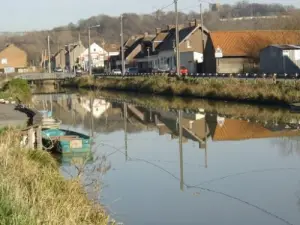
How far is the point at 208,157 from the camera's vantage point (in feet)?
66.7

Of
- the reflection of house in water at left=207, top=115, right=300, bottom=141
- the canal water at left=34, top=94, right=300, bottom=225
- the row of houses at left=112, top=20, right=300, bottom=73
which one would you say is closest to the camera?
the canal water at left=34, top=94, right=300, bottom=225

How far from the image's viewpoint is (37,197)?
31.1 feet

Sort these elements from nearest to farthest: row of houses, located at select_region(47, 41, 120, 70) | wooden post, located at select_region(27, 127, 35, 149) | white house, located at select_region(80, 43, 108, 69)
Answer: wooden post, located at select_region(27, 127, 35, 149)
row of houses, located at select_region(47, 41, 120, 70)
white house, located at select_region(80, 43, 108, 69)

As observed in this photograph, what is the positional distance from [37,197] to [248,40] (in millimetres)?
57638

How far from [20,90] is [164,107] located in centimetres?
1319

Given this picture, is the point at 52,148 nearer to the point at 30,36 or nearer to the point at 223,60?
the point at 223,60

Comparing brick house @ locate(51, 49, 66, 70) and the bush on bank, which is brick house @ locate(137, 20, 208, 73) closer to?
the bush on bank

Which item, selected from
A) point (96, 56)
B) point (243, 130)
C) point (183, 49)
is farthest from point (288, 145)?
point (96, 56)

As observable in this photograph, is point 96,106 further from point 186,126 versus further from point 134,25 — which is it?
point 134,25

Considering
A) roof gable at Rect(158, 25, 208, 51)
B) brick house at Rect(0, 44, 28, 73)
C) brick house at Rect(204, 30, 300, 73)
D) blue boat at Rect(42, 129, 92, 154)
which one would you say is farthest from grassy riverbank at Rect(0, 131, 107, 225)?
brick house at Rect(0, 44, 28, 73)

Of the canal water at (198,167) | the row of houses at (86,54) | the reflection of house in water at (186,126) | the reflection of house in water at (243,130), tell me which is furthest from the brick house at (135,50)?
the reflection of house in water at (243,130)

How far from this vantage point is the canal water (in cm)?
1302

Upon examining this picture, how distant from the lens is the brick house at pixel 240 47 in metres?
63.0

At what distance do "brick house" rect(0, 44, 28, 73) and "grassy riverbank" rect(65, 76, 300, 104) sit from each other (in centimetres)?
6090
